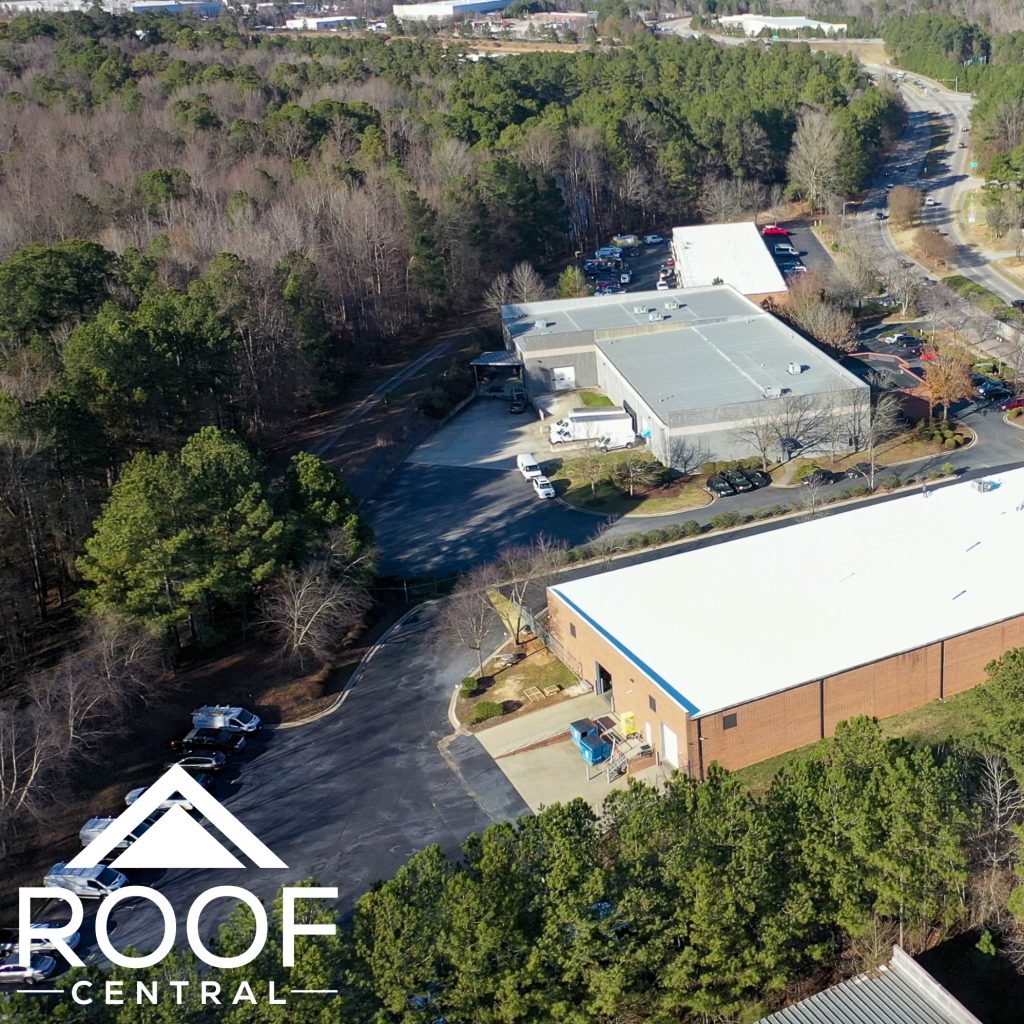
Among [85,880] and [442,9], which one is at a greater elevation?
[442,9]

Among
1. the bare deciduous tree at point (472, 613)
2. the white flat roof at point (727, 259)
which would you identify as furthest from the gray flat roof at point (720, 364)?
the bare deciduous tree at point (472, 613)

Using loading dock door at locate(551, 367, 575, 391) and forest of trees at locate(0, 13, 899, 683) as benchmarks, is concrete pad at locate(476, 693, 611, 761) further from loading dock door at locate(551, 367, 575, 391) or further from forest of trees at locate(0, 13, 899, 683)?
loading dock door at locate(551, 367, 575, 391)

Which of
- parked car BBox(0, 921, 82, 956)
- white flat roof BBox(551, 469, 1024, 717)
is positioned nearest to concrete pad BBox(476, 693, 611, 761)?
white flat roof BBox(551, 469, 1024, 717)

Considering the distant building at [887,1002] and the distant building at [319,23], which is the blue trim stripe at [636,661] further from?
the distant building at [319,23]

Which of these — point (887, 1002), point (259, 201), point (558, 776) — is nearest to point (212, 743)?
point (558, 776)

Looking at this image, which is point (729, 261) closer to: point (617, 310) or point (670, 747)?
point (617, 310)

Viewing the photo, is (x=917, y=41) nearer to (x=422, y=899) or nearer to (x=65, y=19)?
(x=65, y=19)

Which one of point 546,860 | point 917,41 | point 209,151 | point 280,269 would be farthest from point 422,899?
point 917,41
